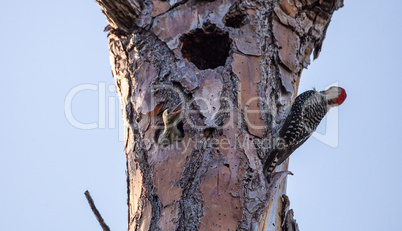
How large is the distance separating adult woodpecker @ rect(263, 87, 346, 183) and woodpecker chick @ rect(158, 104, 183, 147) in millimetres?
602

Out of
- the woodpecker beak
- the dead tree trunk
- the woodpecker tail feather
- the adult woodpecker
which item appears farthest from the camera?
the woodpecker beak

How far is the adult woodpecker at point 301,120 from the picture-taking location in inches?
117

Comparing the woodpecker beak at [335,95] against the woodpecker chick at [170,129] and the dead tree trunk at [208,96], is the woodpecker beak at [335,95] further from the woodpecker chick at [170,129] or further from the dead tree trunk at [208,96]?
the woodpecker chick at [170,129]

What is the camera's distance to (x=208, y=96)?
2805 millimetres

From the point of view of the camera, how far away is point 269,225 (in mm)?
2623

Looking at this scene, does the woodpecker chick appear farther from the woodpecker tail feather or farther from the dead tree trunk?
the woodpecker tail feather

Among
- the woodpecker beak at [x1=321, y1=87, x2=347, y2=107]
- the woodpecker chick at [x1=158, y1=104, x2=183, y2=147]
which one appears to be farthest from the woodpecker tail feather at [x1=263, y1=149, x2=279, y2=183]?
the woodpecker beak at [x1=321, y1=87, x2=347, y2=107]

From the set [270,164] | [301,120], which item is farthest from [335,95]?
[270,164]

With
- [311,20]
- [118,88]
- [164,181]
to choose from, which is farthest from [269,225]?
[311,20]

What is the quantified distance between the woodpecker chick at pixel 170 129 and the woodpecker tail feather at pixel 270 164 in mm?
578

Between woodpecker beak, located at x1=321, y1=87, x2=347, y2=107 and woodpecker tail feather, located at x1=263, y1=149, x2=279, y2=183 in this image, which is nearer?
woodpecker tail feather, located at x1=263, y1=149, x2=279, y2=183

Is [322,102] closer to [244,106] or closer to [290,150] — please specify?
[290,150]

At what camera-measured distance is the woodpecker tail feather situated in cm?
273

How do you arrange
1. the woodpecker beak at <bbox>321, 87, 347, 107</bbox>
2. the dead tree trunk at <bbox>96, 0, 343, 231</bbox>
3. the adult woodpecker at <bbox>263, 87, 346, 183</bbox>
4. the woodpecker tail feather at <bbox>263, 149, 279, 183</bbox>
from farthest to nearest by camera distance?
the woodpecker beak at <bbox>321, 87, 347, 107</bbox>, the adult woodpecker at <bbox>263, 87, 346, 183</bbox>, the woodpecker tail feather at <bbox>263, 149, 279, 183</bbox>, the dead tree trunk at <bbox>96, 0, 343, 231</bbox>
